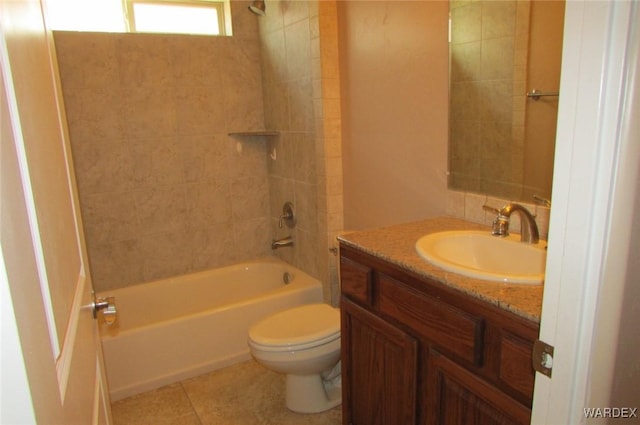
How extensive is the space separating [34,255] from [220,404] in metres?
1.93

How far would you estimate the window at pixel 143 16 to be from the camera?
256 cm

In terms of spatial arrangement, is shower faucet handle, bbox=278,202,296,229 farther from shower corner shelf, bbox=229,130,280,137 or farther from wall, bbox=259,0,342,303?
shower corner shelf, bbox=229,130,280,137

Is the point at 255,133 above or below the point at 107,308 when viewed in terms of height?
above

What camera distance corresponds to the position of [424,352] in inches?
53.6

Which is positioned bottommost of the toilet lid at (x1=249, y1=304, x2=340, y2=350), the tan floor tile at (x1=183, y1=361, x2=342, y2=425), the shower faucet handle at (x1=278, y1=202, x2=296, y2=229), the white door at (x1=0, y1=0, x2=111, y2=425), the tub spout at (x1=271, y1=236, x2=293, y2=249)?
the tan floor tile at (x1=183, y1=361, x2=342, y2=425)

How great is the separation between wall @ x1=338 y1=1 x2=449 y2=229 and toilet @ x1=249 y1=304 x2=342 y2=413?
0.58 m

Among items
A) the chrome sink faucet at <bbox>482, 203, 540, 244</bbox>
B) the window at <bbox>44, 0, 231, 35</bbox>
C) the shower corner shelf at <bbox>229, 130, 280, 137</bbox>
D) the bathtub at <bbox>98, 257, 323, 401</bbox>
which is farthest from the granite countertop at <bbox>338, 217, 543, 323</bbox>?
the window at <bbox>44, 0, 231, 35</bbox>

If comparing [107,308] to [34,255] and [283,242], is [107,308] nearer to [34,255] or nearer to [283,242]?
[34,255]

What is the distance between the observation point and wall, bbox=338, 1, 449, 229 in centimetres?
183

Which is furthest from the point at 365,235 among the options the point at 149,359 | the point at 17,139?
the point at 149,359

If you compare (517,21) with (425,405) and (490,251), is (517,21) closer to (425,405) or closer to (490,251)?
(490,251)

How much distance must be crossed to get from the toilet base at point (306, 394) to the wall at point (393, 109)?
2.70 feet

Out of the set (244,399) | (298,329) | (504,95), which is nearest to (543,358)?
(504,95)

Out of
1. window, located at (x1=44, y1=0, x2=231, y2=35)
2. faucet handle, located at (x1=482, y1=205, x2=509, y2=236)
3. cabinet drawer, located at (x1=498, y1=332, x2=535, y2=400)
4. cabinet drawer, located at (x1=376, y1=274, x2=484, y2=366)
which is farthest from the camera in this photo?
window, located at (x1=44, y1=0, x2=231, y2=35)
